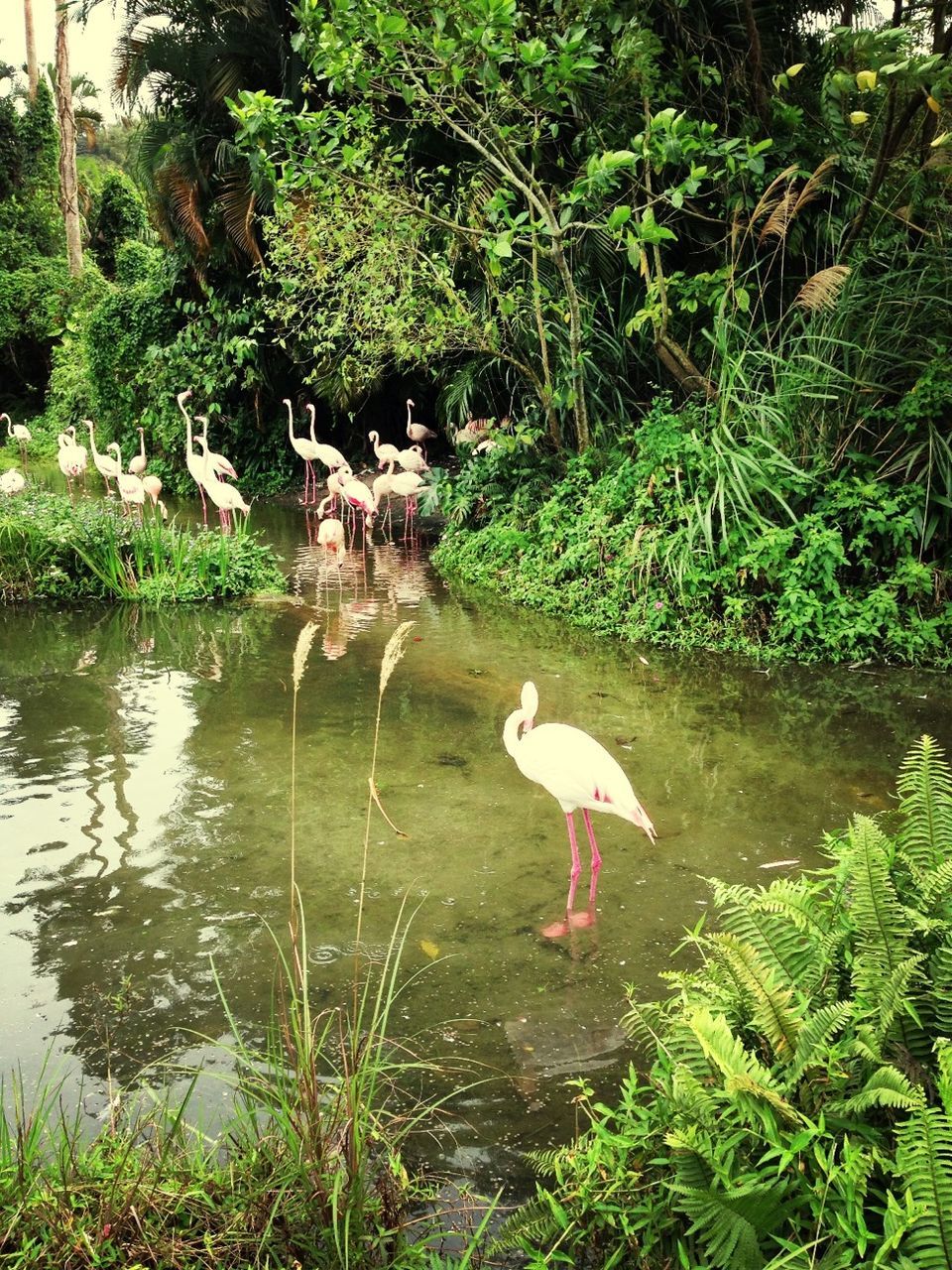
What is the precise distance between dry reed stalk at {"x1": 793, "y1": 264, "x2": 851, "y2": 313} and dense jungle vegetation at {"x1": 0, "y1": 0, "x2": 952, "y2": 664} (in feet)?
0.08

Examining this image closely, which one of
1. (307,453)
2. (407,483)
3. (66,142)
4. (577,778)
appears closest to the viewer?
(577,778)

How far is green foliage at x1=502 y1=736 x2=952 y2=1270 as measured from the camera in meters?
2.02

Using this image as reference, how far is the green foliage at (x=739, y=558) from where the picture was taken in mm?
6855

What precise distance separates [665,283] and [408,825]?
4.99 m

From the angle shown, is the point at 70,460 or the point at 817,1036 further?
the point at 70,460

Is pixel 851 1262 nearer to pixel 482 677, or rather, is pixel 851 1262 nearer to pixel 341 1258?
pixel 341 1258

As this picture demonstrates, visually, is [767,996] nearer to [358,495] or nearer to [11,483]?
[358,495]

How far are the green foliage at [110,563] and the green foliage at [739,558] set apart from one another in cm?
252

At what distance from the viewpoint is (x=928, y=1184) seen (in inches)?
74.8

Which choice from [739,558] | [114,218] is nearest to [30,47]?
[114,218]

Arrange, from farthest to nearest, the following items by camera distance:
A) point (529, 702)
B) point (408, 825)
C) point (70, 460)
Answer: point (70, 460), point (408, 825), point (529, 702)

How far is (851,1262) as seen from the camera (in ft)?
6.63

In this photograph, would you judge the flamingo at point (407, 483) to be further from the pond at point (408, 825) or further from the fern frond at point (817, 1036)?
the fern frond at point (817, 1036)

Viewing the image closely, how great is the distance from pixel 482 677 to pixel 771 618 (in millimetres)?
1997
